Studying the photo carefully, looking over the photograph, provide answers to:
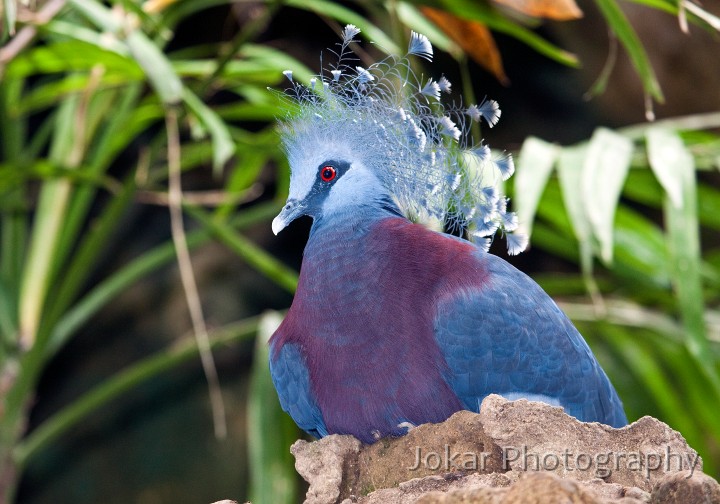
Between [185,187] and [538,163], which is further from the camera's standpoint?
[185,187]

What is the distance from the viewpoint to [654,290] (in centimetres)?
209

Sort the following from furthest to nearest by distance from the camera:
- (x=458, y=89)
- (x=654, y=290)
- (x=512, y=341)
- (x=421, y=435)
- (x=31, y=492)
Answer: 1. (x=458, y=89)
2. (x=31, y=492)
3. (x=654, y=290)
4. (x=512, y=341)
5. (x=421, y=435)

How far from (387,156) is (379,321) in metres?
0.25

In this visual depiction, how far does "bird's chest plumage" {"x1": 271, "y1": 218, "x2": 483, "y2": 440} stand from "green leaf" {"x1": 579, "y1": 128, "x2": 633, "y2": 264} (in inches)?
17.0

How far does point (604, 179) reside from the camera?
66.5 inches

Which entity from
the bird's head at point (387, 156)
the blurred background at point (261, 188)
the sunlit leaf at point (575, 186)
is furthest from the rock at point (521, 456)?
the sunlit leaf at point (575, 186)

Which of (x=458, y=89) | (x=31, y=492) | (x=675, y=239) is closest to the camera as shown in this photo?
(x=675, y=239)

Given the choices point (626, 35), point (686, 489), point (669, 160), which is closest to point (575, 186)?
point (669, 160)

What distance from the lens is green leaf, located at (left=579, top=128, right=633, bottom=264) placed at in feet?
5.15

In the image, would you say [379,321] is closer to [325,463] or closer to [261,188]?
[325,463]

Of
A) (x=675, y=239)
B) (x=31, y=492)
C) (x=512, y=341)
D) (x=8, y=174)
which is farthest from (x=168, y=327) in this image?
(x=512, y=341)

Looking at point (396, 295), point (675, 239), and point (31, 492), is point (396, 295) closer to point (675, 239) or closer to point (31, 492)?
point (675, 239)

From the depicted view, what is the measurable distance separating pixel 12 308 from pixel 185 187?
209 centimetres

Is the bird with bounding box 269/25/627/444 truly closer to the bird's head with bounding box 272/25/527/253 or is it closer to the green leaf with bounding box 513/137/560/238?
the bird's head with bounding box 272/25/527/253
